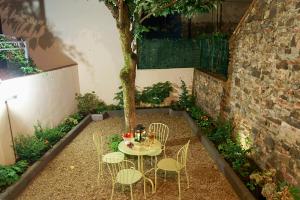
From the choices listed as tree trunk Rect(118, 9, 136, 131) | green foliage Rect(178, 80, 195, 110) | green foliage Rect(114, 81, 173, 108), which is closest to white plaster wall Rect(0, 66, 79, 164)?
green foliage Rect(114, 81, 173, 108)

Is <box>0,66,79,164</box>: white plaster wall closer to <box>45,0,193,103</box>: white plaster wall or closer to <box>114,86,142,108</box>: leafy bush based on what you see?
<box>45,0,193,103</box>: white plaster wall

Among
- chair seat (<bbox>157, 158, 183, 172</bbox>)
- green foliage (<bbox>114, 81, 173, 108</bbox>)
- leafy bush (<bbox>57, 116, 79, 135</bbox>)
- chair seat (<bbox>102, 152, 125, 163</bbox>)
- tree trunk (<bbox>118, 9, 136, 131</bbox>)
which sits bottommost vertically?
leafy bush (<bbox>57, 116, 79, 135</bbox>)

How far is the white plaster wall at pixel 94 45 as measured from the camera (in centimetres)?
819

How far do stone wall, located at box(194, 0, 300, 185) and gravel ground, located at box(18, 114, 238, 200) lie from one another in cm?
100

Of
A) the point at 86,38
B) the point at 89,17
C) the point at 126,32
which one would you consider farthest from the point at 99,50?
the point at 126,32

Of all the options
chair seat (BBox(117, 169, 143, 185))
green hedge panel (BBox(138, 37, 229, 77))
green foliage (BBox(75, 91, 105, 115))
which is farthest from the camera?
green hedge panel (BBox(138, 37, 229, 77))

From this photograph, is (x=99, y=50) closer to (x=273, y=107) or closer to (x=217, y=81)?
(x=217, y=81)

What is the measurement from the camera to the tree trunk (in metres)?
5.14

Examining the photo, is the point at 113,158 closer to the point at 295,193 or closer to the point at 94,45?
the point at 295,193

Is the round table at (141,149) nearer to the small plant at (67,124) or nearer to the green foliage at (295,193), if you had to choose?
the green foliage at (295,193)

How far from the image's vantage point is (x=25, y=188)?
430cm

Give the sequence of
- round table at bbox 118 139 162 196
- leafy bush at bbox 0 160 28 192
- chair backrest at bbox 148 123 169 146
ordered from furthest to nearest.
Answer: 1. chair backrest at bbox 148 123 169 146
2. round table at bbox 118 139 162 196
3. leafy bush at bbox 0 160 28 192

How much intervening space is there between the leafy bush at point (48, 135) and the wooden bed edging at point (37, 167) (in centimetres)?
15

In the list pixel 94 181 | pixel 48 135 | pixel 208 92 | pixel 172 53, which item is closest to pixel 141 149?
pixel 94 181
